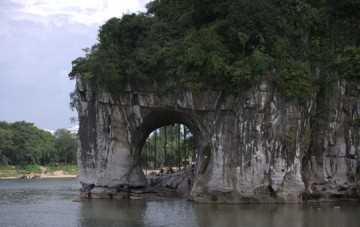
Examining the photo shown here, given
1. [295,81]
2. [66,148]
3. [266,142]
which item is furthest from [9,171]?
[295,81]

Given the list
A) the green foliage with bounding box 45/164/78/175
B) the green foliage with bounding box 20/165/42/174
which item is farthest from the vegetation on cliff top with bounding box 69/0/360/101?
the green foliage with bounding box 45/164/78/175

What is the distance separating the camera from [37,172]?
6291 cm

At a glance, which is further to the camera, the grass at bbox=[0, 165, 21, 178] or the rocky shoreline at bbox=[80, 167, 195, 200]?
the grass at bbox=[0, 165, 21, 178]

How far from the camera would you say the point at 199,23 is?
89.9ft

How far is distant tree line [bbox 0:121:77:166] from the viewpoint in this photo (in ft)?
202

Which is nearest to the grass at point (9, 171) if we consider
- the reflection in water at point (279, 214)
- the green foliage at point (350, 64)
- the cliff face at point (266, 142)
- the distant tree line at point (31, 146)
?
the distant tree line at point (31, 146)

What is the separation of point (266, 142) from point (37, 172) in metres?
43.0

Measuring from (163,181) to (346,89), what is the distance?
12131mm

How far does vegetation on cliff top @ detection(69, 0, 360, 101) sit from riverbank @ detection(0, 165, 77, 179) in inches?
1405

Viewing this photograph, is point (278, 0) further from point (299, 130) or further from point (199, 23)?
point (299, 130)

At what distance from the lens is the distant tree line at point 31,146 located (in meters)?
61.6

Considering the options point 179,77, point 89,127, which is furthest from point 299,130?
point 89,127

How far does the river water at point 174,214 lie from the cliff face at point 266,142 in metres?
0.94

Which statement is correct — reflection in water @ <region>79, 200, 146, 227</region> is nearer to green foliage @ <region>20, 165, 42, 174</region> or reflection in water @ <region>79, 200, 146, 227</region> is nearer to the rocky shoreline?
the rocky shoreline
